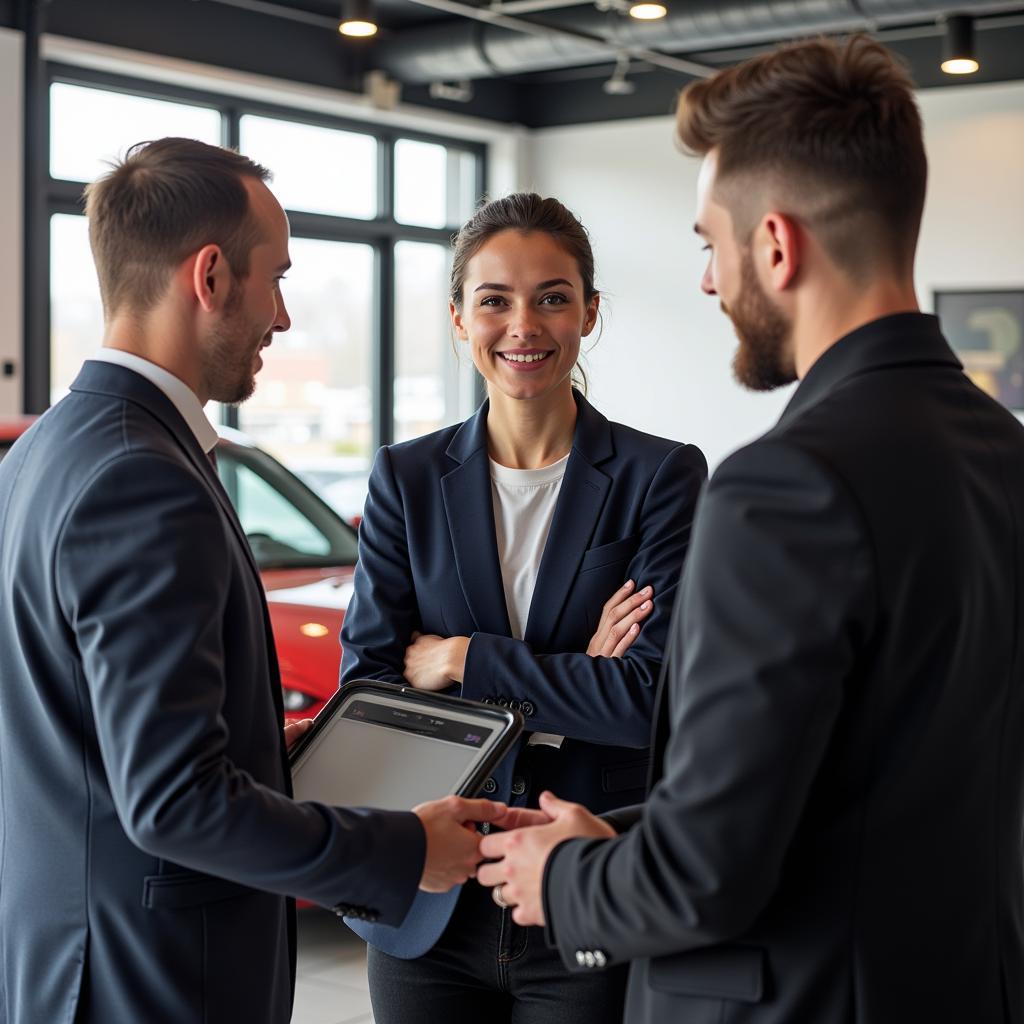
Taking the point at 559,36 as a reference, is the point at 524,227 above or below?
below

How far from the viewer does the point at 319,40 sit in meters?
10.1

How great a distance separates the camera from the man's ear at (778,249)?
1.33 metres

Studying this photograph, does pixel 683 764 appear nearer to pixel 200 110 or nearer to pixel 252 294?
pixel 252 294

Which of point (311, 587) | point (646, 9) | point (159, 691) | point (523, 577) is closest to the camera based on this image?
point (159, 691)

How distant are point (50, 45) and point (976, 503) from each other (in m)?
8.25

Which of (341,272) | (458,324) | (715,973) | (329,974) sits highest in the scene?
(341,272)

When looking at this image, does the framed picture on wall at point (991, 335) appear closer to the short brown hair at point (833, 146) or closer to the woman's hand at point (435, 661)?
the woman's hand at point (435, 661)

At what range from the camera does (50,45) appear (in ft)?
27.7

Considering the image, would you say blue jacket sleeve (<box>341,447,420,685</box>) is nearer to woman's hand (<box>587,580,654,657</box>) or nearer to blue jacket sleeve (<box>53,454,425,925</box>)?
woman's hand (<box>587,580,654,657</box>)

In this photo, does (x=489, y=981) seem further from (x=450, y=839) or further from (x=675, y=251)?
(x=675, y=251)

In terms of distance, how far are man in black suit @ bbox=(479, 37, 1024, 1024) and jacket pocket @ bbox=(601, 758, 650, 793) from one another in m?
0.67

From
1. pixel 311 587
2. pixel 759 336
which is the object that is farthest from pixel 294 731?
pixel 311 587

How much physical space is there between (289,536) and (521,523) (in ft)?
8.77

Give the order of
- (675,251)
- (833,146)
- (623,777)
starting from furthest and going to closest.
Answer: (675,251) < (623,777) < (833,146)
